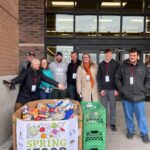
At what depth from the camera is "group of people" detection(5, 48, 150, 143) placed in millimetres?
6230

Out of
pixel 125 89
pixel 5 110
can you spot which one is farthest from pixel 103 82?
pixel 5 110

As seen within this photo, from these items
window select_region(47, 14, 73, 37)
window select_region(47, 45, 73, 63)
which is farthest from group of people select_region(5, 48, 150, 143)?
window select_region(47, 14, 73, 37)

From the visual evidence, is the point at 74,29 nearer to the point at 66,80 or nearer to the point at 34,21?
the point at 34,21

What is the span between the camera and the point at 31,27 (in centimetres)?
1148

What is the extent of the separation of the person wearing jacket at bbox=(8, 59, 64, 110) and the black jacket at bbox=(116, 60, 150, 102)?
1384 mm

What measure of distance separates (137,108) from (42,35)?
5.86 metres

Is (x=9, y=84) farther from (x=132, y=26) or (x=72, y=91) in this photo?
(x=132, y=26)

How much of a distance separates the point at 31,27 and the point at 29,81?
18.6 ft

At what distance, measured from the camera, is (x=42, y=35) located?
11.5 metres

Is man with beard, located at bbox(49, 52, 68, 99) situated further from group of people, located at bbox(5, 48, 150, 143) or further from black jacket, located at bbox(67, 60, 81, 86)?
black jacket, located at bbox(67, 60, 81, 86)

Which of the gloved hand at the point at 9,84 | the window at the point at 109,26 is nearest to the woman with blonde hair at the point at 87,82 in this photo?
the gloved hand at the point at 9,84

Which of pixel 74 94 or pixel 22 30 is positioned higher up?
pixel 22 30

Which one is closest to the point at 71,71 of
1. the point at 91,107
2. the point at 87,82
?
the point at 87,82

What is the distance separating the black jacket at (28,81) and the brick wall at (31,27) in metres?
5.26
